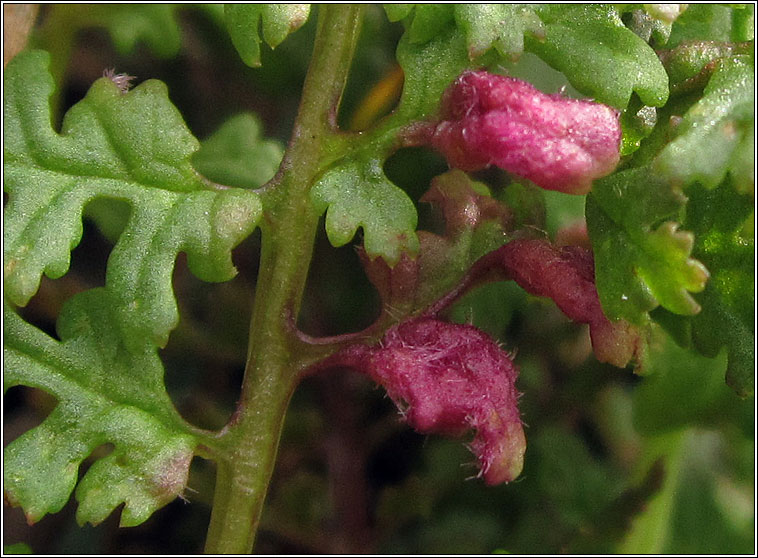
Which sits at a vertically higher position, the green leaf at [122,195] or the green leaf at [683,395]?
the green leaf at [122,195]

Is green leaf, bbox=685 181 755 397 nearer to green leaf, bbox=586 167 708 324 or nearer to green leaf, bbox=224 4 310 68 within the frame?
green leaf, bbox=586 167 708 324

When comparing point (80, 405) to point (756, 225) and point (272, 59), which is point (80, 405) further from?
point (272, 59)

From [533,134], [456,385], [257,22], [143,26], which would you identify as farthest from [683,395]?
[143,26]

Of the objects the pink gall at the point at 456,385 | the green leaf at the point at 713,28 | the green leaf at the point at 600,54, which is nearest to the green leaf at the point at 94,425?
the pink gall at the point at 456,385

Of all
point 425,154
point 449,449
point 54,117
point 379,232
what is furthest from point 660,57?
point 54,117

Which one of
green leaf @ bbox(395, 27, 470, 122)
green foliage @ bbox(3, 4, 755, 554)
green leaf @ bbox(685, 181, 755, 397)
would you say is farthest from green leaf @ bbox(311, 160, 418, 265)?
green leaf @ bbox(685, 181, 755, 397)

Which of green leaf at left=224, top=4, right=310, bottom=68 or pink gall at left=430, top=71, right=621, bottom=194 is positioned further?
green leaf at left=224, top=4, right=310, bottom=68

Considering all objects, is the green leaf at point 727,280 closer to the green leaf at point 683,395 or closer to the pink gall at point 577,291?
the pink gall at point 577,291
